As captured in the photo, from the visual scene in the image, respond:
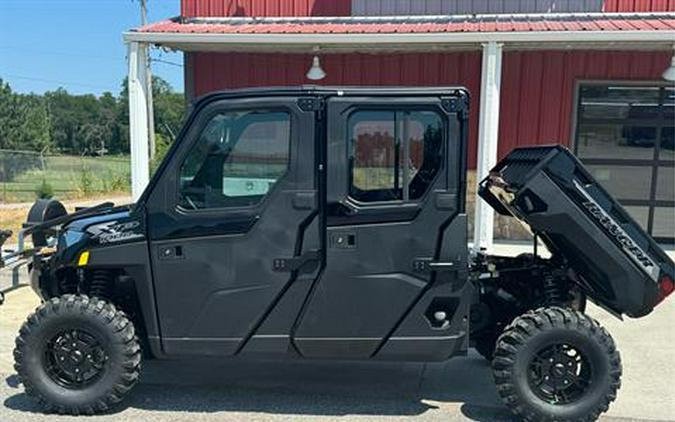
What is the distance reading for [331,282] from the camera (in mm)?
4203

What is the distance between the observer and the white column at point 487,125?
28.3 feet

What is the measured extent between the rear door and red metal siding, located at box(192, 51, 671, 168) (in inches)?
262

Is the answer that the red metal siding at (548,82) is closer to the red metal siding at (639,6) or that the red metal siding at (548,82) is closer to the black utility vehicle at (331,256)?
the red metal siding at (639,6)

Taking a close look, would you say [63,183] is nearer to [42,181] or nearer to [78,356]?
[42,181]

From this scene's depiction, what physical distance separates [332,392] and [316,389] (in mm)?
137

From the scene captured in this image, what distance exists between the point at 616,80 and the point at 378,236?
7625 mm

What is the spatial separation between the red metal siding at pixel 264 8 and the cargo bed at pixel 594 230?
7311 millimetres

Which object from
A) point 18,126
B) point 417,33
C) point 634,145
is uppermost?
point 417,33

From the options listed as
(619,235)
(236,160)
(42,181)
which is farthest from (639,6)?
(42,181)

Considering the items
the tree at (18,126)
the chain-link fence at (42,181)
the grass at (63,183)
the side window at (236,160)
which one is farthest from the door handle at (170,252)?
the tree at (18,126)

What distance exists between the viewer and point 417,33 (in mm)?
8766

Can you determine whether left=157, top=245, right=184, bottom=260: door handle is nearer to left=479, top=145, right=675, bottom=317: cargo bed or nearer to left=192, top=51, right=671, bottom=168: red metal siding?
left=479, top=145, right=675, bottom=317: cargo bed

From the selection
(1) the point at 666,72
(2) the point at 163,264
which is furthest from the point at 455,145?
(1) the point at 666,72

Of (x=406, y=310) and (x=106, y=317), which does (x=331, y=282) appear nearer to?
(x=406, y=310)
